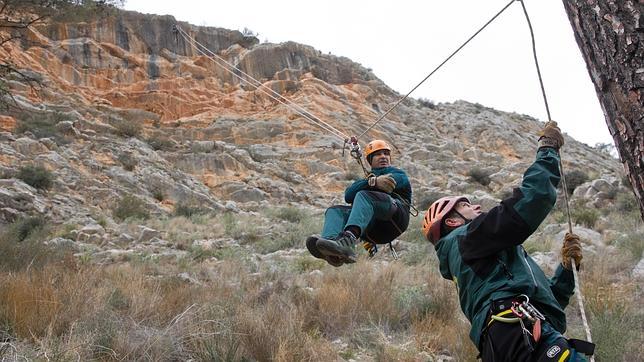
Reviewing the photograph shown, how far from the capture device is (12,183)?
13062 millimetres

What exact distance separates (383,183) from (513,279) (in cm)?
233

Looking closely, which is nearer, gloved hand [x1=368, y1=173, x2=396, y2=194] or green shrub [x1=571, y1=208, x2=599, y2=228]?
gloved hand [x1=368, y1=173, x2=396, y2=194]

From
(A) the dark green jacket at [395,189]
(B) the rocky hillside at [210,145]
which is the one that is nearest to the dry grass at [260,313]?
(B) the rocky hillside at [210,145]

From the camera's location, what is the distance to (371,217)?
15.0 feet

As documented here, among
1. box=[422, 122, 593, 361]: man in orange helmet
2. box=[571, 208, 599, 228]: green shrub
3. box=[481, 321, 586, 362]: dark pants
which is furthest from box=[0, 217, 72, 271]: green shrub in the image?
box=[571, 208, 599, 228]: green shrub

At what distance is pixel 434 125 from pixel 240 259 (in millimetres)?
27203

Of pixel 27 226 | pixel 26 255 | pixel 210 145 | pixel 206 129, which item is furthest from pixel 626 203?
pixel 206 129

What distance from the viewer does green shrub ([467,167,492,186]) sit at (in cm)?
2445

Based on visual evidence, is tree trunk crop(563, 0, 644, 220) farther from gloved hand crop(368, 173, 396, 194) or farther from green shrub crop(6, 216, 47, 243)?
green shrub crop(6, 216, 47, 243)

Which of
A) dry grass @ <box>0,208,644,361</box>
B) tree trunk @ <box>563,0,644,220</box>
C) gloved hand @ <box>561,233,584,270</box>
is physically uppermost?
tree trunk @ <box>563,0,644,220</box>

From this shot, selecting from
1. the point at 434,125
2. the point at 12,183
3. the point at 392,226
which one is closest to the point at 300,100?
the point at 434,125

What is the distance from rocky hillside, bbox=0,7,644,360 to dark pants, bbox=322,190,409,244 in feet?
3.50

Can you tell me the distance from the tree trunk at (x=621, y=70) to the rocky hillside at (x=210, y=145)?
10.4 ft

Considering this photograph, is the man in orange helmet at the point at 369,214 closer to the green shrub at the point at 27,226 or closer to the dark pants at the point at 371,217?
the dark pants at the point at 371,217
